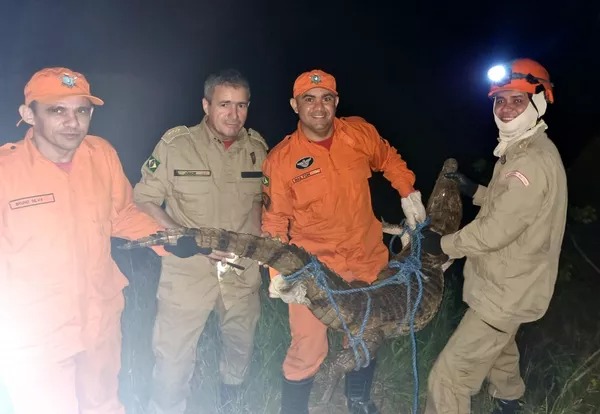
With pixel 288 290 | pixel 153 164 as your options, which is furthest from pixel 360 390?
pixel 153 164

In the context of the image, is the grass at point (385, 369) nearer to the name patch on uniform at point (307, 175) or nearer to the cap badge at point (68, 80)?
the name patch on uniform at point (307, 175)

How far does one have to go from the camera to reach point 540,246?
2676mm

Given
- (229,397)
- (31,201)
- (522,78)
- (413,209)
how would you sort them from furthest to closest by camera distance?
(229,397) → (413,209) → (522,78) → (31,201)

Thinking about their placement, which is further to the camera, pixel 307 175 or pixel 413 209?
pixel 413 209

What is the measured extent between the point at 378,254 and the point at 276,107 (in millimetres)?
9114

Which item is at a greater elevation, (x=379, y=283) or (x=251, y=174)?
(x=251, y=174)

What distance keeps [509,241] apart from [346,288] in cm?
90

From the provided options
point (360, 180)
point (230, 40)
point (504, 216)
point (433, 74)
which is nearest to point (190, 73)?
point (230, 40)

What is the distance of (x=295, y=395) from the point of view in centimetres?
316

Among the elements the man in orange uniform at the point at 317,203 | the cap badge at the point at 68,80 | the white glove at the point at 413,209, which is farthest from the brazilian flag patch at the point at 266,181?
the cap badge at the point at 68,80

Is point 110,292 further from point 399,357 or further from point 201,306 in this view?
point 399,357

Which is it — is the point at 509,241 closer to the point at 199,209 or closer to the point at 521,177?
the point at 521,177

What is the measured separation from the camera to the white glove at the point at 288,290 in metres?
2.65

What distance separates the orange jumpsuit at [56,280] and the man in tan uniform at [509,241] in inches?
74.8
